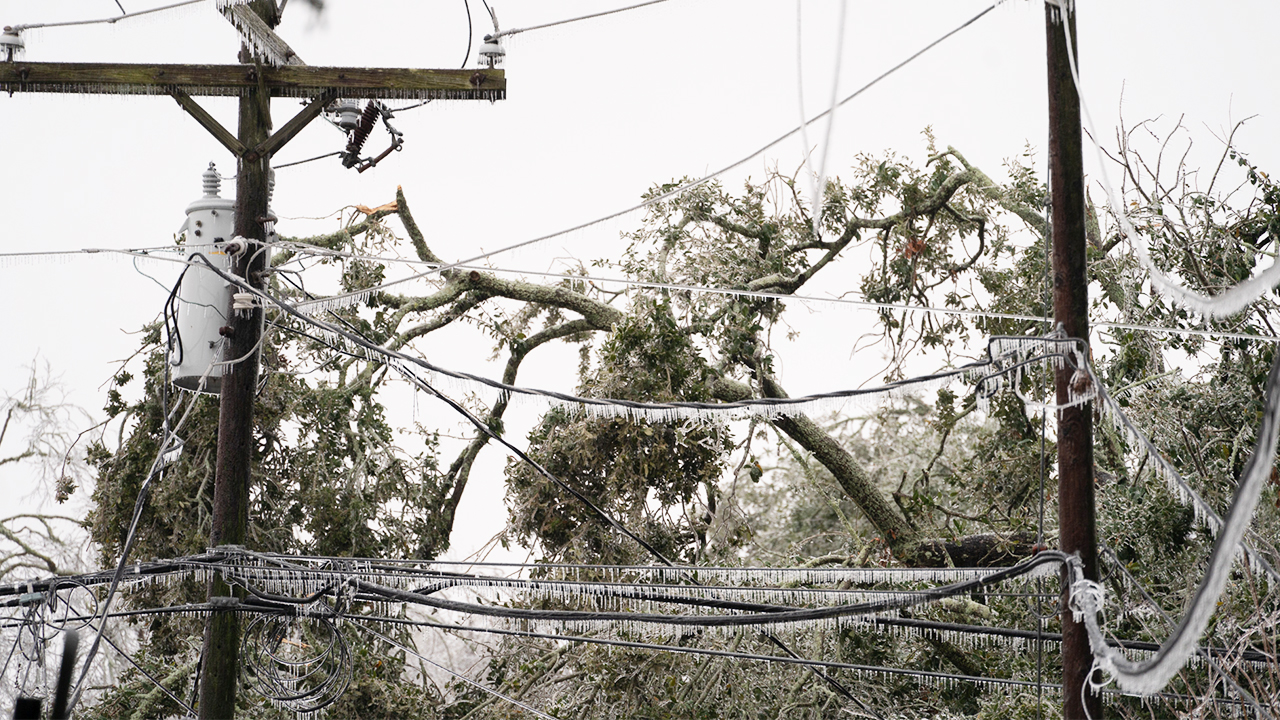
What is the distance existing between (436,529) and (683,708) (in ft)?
9.58

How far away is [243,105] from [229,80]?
0.45ft

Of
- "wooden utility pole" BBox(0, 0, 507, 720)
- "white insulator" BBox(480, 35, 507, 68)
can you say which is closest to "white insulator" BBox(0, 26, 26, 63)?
"wooden utility pole" BBox(0, 0, 507, 720)

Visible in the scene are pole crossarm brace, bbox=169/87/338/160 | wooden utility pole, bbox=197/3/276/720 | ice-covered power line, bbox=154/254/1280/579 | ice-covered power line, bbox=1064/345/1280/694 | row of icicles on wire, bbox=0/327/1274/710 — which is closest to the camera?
ice-covered power line, bbox=1064/345/1280/694

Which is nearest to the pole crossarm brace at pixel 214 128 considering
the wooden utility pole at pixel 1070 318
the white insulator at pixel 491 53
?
the white insulator at pixel 491 53

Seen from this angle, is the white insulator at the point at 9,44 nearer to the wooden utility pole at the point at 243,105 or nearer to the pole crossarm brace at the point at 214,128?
the wooden utility pole at the point at 243,105

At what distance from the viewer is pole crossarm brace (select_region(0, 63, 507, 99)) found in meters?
5.93

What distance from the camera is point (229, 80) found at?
5.95 m

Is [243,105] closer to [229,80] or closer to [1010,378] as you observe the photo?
[229,80]

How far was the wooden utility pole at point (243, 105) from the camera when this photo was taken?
5.79 m

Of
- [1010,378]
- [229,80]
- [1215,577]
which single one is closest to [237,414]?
[229,80]

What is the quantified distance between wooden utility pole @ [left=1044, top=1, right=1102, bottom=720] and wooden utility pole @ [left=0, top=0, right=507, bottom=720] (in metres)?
2.67

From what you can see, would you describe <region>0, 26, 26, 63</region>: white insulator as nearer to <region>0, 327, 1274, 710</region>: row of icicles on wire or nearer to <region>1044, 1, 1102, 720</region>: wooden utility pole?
<region>0, 327, 1274, 710</region>: row of icicles on wire

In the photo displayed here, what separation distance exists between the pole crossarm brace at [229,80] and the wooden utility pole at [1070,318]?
267 centimetres

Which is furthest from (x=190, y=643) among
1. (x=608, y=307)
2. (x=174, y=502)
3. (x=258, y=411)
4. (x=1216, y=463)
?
(x=1216, y=463)
